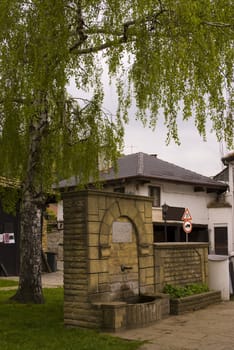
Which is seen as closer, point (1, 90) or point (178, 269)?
point (1, 90)

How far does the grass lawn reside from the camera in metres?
8.29

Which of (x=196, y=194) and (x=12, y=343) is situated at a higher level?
(x=196, y=194)

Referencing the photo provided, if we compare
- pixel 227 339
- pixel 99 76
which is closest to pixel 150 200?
pixel 99 76

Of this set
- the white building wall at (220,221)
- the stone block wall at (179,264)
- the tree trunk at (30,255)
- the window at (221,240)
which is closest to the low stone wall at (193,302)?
the stone block wall at (179,264)

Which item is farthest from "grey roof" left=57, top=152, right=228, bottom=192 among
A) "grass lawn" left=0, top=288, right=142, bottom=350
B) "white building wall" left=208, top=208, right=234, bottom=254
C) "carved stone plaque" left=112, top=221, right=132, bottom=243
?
"carved stone plaque" left=112, top=221, right=132, bottom=243

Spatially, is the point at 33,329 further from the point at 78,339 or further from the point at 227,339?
the point at 227,339

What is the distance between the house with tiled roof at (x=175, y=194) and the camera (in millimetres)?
29656

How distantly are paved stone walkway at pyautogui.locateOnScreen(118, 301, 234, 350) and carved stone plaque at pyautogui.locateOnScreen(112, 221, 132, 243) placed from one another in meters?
1.86

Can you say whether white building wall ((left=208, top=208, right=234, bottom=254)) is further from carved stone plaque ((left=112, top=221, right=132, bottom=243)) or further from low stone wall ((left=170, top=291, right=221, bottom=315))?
carved stone plaque ((left=112, top=221, right=132, bottom=243))

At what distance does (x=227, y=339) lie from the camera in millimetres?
8906

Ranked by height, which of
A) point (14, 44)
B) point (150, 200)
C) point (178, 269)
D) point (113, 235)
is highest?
point (14, 44)

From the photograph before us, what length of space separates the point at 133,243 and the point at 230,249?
22.2 meters

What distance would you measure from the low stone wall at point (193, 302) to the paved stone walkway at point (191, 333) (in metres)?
0.18

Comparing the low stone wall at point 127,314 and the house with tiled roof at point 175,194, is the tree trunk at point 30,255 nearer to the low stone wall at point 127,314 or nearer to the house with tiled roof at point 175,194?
the low stone wall at point 127,314
